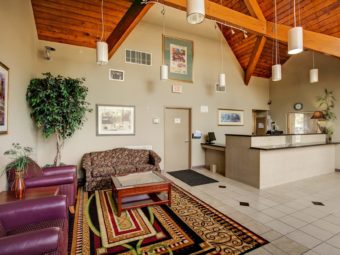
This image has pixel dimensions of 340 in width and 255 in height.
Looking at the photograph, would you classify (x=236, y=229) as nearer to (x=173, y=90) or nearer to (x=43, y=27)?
(x=173, y=90)

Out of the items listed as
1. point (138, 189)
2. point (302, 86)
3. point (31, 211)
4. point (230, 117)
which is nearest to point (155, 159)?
point (138, 189)

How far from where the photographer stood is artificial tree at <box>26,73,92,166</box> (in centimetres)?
352

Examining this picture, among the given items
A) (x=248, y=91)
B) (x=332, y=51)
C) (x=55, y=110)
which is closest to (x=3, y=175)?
(x=55, y=110)

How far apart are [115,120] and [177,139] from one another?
201cm

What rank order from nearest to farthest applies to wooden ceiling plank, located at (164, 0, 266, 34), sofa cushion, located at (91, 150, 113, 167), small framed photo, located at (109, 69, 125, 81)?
wooden ceiling plank, located at (164, 0, 266, 34)
sofa cushion, located at (91, 150, 113, 167)
small framed photo, located at (109, 69, 125, 81)

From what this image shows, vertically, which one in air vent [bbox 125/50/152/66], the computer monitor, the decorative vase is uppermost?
air vent [bbox 125/50/152/66]

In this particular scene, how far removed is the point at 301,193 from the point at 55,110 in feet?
17.2

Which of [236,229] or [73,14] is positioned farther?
[73,14]

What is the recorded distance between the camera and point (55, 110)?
11.7ft

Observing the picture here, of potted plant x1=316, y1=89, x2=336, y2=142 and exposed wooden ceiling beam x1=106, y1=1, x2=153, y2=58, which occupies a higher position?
exposed wooden ceiling beam x1=106, y1=1, x2=153, y2=58

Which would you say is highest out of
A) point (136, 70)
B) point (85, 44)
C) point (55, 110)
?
point (85, 44)

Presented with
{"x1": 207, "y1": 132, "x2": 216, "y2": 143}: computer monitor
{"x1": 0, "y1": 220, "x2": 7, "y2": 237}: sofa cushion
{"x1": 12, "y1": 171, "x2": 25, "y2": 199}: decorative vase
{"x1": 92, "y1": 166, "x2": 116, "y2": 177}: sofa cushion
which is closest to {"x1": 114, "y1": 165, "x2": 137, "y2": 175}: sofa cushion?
{"x1": 92, "y1": 166, "x2": 116, "y2": 177}: sofa cushion

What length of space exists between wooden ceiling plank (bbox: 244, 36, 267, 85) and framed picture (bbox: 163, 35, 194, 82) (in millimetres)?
1970

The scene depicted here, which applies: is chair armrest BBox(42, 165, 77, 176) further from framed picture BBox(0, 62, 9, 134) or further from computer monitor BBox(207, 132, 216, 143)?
computer monitor BBox(207, 132, 216, 143)
